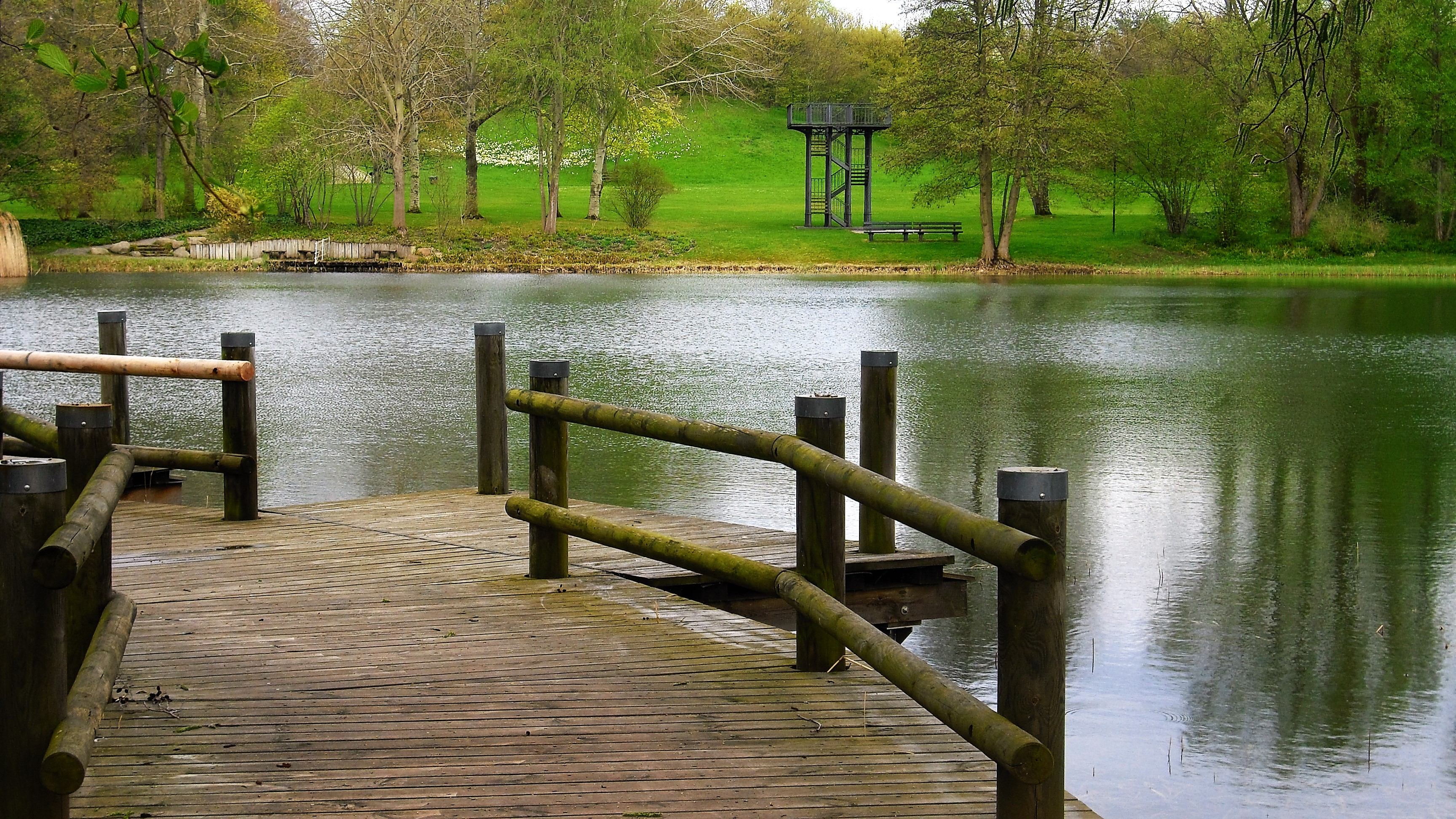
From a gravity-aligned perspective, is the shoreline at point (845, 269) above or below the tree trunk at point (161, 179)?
below

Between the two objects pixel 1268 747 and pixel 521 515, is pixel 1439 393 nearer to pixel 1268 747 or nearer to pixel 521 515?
pixel 1268 747

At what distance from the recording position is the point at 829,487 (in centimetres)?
462

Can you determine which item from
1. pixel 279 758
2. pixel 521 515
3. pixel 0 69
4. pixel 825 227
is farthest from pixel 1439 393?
pixel 0 69

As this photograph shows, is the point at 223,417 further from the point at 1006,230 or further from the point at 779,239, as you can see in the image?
the point at 1006,230

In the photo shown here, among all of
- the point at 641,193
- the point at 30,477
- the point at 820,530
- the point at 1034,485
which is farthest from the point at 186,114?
the point at 641,193

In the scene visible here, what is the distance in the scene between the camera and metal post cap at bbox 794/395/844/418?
5004 millimetres

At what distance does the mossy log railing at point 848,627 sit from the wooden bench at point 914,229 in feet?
155

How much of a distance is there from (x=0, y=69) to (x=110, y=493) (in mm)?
45042

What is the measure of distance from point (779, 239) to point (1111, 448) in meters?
37.6

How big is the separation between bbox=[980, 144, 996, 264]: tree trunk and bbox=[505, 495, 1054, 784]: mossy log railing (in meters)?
43.8

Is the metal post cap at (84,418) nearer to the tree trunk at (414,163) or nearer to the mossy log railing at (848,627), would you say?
the mossy log railing at (848,627)

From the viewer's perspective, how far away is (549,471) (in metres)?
6.46

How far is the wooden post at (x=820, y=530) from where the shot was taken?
4.83 m

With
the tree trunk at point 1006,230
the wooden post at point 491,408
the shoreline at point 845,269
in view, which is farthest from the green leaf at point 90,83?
the tree trunk at point 1006,230
